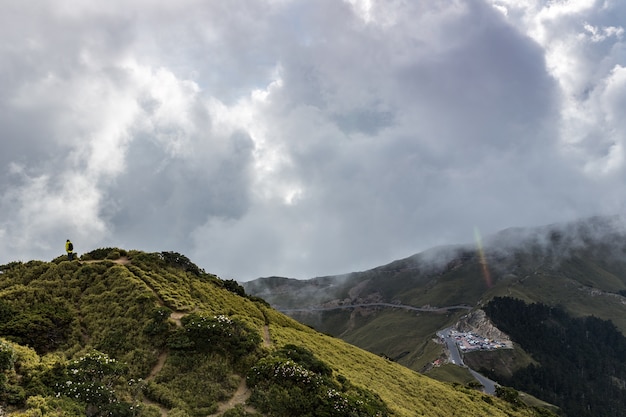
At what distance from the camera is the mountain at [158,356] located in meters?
26.8

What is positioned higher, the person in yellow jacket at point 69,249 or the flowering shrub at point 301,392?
the person in yellow jacket at point 69,249

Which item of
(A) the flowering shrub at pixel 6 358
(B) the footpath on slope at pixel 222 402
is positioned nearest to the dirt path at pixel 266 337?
(B) the footpath on slope at pixel 222 402

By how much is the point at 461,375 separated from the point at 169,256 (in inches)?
6394

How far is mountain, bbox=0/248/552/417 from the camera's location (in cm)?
2684

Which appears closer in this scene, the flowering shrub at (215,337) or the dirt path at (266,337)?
the flowering shrub at (215,337)

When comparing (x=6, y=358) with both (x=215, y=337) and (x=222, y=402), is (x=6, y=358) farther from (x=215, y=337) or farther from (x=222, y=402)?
(x=215, y=337)

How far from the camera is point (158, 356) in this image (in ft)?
111

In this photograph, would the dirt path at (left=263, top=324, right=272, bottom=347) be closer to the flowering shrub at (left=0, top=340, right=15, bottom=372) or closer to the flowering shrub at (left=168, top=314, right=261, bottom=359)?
the flowering shrub at (left=168, top=314, right=261, bottom=359)

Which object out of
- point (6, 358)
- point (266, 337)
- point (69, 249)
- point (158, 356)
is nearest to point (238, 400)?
point (158, 356)

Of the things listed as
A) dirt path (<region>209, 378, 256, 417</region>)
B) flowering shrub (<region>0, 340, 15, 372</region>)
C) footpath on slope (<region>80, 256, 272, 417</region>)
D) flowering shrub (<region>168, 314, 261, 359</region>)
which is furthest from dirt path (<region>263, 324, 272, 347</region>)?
flowering shrub (<region>0, 340, 15, 372</region>)

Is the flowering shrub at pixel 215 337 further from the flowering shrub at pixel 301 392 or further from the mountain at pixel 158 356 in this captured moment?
the flowering shrub at pixel 301 392

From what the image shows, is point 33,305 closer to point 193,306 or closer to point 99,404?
point 193,306

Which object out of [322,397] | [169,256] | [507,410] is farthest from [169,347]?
[507,410]

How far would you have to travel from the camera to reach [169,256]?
5391 cm
